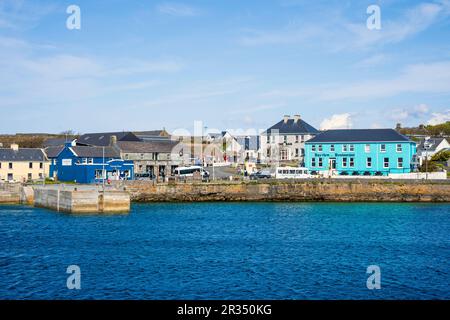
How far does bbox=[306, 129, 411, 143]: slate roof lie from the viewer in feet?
235

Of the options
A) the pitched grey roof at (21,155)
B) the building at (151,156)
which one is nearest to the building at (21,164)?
Result: the pitched grey roof at (21,155)

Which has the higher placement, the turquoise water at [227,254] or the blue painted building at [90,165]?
the blue painted building at [90,165]

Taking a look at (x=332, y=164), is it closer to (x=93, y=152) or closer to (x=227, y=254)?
(x=93, y=152)

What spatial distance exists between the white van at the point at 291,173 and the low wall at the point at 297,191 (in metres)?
5.81

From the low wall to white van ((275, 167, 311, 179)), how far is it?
5.81 metres

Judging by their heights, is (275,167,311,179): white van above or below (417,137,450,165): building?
below

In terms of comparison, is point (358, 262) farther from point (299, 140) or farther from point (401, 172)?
point (299, 140)

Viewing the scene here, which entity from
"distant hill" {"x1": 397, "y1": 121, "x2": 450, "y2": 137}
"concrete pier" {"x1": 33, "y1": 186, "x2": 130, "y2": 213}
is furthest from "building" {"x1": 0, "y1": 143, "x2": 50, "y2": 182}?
"distant hill" {"x1": 397, "y1": 121, "x2": 450, "y2": 137}

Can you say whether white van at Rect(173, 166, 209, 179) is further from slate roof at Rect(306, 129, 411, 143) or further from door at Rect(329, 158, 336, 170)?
door at Rect(329, 158, 336, 170)

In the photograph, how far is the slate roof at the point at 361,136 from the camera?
71.7 m

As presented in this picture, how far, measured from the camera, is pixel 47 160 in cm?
7900

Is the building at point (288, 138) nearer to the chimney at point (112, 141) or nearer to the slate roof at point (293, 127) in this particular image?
the slate roof at point (293, 127)
